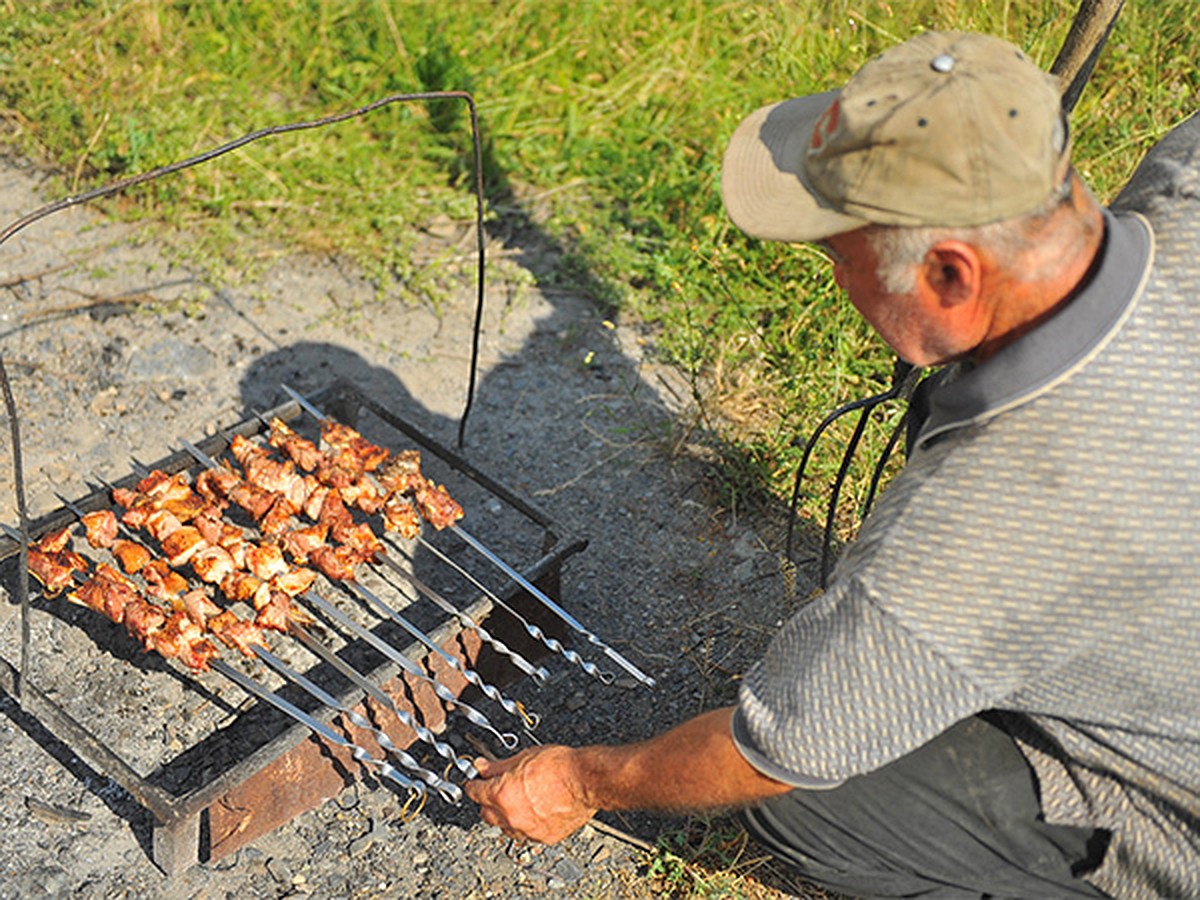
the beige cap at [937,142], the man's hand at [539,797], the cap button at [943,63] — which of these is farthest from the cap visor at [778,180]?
the man's hand at [539,797]

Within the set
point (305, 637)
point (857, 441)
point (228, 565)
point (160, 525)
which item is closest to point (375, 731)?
point (305, 637)

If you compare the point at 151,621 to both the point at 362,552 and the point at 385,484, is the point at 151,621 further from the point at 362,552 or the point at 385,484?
the point at 385,484

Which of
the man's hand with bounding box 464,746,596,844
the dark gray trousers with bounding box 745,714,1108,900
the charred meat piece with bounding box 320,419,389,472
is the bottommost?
the charred meat piece with bounding box 320,419,389,472

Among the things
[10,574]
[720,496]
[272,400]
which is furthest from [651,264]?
[10,574]

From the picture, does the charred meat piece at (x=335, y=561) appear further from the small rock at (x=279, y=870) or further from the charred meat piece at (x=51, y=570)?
the small rock at (x=279, y=870)

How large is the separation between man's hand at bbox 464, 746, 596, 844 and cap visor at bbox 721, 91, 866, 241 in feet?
4.12

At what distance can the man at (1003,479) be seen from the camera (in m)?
2.26

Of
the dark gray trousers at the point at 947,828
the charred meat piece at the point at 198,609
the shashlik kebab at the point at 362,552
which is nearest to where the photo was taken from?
the dark gray trousers at the point at 947,828

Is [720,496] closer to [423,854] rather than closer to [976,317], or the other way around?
[423,854]

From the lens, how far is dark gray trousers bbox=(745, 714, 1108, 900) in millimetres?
2719

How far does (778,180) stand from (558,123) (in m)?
3.67

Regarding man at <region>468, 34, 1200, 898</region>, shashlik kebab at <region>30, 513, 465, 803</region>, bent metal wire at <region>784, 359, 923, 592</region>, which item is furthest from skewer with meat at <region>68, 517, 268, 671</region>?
bent metal wire at <region>784, 359, 923, 592</region>

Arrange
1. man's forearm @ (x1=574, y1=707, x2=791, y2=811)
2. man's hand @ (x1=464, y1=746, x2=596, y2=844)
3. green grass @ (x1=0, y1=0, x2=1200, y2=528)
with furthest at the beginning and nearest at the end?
green grass @ (x1=0, y1=0, x2=1200, y2=528), man's hand @ (x1=464, y1=746, x2=596, y2=844), man's forearm @ (x1=574, y1=707, x2=791, y2=811)

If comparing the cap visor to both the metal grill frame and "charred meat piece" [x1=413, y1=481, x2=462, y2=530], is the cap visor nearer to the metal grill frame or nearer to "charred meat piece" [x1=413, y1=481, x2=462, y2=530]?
the metal grill frame
